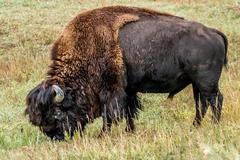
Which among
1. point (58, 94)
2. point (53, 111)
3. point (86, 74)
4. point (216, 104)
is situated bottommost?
point (216, 104)

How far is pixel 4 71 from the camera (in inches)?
555

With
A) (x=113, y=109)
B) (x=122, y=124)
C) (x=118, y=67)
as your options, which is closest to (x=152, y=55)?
(x=118, y=67)

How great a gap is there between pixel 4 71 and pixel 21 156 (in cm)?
798

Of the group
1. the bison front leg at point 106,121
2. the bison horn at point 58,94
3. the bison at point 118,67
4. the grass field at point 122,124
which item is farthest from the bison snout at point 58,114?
the bison front leg at point 106,121

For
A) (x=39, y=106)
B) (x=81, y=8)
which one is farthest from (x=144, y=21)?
(x=81, y=8)

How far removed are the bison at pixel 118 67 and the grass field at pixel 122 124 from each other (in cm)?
31

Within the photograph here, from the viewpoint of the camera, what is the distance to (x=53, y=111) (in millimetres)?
7852

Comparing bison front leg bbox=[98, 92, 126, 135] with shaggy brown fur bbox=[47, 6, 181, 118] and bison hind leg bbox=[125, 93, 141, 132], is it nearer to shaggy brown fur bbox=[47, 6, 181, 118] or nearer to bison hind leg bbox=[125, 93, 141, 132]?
shaggy brown fur bbox=[47, 6, 181, 118]

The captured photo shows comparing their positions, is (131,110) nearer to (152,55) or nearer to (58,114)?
(152,55)

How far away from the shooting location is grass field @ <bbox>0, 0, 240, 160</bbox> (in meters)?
5.65

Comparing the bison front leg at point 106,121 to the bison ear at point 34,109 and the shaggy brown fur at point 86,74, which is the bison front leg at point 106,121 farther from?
the bison ear at point 34,109

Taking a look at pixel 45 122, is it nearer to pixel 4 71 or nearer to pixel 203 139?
pixel 203 139

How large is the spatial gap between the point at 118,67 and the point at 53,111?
1.08 meters

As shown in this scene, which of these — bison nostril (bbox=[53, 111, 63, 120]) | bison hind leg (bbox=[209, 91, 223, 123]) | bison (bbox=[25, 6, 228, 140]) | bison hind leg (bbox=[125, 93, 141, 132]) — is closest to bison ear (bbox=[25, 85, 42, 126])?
bison (bbox=[25, 6, 228, 140])
